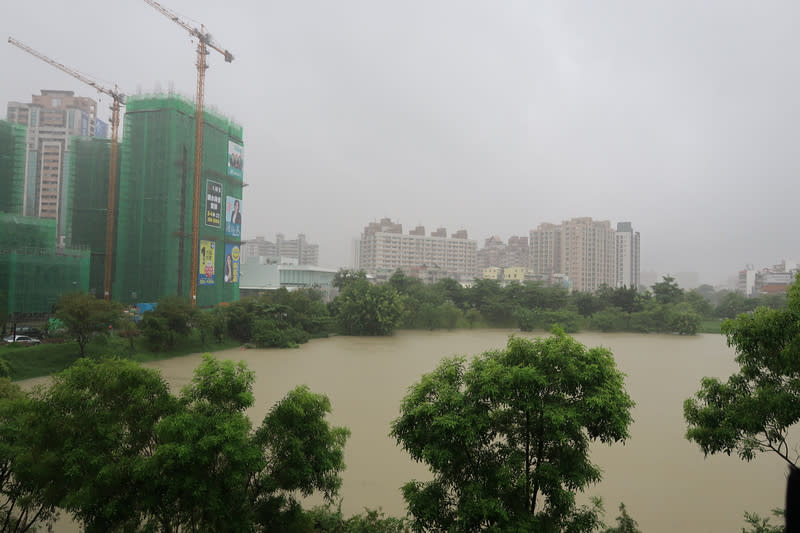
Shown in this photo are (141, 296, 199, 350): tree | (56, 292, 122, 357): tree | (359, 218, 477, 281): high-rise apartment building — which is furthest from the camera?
(359, 218, 477, 281): high-rise apartment building

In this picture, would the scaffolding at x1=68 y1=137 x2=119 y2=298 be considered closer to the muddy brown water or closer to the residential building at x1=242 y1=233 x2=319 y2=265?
the muddy brown water

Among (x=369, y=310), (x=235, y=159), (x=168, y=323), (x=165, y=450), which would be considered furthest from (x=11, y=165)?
(x=165, y=450)

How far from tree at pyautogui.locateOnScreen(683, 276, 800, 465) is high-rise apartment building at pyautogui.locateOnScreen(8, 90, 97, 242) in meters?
41.3

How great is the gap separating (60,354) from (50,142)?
113ft

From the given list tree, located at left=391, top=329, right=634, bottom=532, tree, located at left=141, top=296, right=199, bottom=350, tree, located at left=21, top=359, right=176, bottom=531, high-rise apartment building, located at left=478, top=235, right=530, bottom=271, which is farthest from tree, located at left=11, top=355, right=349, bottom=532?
high-rise apartment building, located at left=478, top=235, right=530, bottom=271

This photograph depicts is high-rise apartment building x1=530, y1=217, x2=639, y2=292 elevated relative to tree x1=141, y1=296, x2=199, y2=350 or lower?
elevated

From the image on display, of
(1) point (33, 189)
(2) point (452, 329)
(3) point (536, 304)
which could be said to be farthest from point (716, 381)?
(1) point (33, 189)

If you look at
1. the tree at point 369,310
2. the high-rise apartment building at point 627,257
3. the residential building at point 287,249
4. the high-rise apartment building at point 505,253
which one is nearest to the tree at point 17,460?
the tree at point 369,310

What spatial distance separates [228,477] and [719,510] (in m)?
5.97

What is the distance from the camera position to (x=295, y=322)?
62.3ft

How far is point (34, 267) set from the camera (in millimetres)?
15672

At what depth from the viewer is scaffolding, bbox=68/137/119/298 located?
22797 millimetres

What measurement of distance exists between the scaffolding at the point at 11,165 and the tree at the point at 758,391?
24.2m

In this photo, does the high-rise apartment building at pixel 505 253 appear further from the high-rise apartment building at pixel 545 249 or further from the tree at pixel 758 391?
the tree at pixel 758 391
